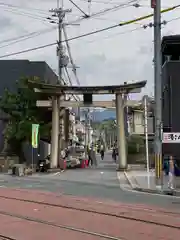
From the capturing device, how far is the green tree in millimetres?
42625

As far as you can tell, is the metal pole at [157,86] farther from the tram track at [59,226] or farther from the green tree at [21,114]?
the green tree at [21,114]

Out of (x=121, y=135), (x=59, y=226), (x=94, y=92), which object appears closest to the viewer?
(x=59, y=226)

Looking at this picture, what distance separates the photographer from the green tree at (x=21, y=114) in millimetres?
42625

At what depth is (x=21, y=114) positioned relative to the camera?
43812 mm

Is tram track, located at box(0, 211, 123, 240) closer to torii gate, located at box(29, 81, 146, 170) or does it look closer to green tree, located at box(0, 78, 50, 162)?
torii gate, located at box(29, 81, 146, 170)

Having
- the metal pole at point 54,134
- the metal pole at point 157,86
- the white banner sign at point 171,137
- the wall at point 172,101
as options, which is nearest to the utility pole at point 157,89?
the metal pole at point 157,86

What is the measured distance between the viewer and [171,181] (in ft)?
74.6

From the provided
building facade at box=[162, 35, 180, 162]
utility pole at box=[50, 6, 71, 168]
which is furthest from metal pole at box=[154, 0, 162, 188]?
utility pole at box=[50, 6, 71, 168]

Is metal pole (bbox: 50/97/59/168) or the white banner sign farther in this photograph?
metal pole (bbox: 50/97/59/168)

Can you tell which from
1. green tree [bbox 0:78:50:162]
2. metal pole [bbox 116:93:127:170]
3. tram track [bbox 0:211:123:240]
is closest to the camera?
tram track [bbox 0:211:123:240]

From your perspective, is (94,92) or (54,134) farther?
(94,92)

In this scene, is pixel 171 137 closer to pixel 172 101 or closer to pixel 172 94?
pixel 172 101

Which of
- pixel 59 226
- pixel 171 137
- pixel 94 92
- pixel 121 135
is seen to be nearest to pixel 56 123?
pixel 94 92

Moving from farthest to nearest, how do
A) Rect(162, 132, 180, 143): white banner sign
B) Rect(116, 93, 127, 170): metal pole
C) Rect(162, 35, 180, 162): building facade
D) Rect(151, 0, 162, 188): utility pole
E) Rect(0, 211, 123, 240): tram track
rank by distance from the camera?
Rect(116, 93, 127, 170): metal pole, Rect(162, 35, 180, 162): building facade, Rect(162, 132, 180, 143): white banner sign, Rect(151, 0, 162, 188): utility pole, Rect(0, 211, 123, 240): tram track
